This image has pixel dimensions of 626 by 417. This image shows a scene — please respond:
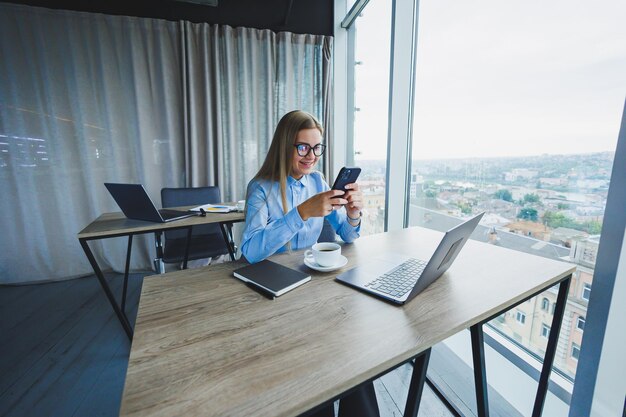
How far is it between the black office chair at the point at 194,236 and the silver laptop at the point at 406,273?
5.20 feet

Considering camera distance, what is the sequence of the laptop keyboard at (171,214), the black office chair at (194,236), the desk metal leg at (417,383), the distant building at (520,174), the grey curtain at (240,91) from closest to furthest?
the desk metal leg at (417,383) → the distant building at (520,174) → the laptop keyboard at (171,214) → the black office chair at (194,236) → the grey curtain at (240,91)

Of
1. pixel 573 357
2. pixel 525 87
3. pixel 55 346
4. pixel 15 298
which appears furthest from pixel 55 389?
pixel 525 87

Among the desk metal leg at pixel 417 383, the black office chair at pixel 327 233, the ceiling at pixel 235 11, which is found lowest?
the desk metal leg at pixel 417 383

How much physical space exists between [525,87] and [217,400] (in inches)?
67.9

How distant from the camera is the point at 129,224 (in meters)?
1.71

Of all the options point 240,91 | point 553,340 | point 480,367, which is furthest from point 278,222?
point 240,91

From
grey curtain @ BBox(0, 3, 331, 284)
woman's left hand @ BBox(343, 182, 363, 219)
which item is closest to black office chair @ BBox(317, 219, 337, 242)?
woman's left hand @ BBox(343, 182, 363, 219)

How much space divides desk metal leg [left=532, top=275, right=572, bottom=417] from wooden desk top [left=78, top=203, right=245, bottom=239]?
5.60ft

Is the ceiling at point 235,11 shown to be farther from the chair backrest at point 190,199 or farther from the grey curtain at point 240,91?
the chair backrest at point 190,199

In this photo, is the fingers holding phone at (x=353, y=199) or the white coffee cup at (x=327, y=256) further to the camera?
the fingers holding phone at (x=353, y=199)

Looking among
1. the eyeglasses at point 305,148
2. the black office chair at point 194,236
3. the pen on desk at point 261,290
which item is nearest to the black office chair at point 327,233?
the eyeglasses at point 305,148

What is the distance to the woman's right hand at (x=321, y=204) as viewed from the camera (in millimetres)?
957

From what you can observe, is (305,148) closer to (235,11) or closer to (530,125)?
(530,125)

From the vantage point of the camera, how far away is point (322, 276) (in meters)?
0.89
